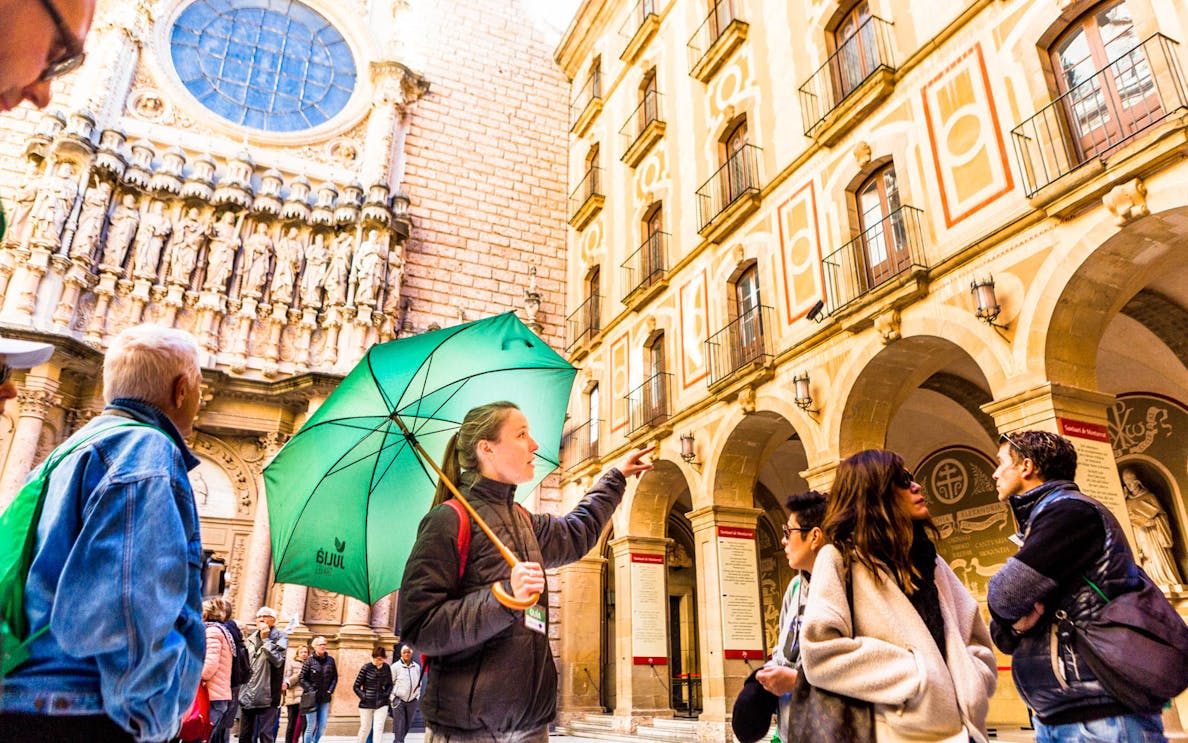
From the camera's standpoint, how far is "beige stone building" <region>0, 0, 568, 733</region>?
44.1 ft

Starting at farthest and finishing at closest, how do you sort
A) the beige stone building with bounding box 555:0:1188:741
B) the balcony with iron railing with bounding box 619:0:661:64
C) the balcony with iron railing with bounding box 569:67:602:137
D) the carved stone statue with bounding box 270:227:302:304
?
the balcony with iron railing with bounding box 569:67:602:137, the balcony with iron railing with bounding box 619:0:661:64, the carved stone statue with bounding box 270:227:302:304, the beige stone building with bounding box 555:0:1188:741

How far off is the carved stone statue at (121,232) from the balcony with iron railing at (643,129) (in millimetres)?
9523

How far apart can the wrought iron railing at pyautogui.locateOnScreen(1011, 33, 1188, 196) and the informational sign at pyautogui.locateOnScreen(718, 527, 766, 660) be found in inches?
248

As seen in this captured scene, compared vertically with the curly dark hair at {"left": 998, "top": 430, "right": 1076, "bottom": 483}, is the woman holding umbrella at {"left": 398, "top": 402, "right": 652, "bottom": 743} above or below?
below

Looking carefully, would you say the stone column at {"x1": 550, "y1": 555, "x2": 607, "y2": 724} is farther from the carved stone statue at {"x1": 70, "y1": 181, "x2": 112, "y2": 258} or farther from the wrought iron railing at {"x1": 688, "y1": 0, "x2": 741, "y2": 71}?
the carved stone statue at {"x1": 70, "y1": 181, "x2": 112, "y2": 258}

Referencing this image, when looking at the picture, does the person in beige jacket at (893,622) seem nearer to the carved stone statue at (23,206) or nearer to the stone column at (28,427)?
the stone column at (28,427)

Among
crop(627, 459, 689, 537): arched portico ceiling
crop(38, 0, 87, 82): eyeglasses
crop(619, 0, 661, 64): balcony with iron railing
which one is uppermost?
crop(619, 0, 661, 64): balcony with iron railing

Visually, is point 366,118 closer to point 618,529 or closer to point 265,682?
point 618,529

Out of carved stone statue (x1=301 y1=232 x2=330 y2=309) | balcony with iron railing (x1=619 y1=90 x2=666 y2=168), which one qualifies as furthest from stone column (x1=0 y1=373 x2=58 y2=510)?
balcony with iron railing (x1=619 y1=90 x2=666 y2=168)

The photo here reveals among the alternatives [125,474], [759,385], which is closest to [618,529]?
[759,385]

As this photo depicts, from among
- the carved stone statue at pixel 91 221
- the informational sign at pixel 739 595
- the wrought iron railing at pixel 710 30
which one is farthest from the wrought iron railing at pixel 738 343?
the carved stone statue at pixel 91 221

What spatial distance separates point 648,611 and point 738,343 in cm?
496

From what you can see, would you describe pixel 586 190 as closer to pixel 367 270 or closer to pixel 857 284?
pixel 367 270

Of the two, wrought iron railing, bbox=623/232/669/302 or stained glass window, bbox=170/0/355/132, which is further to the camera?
stained glass window, bbox=170/0/355/132
